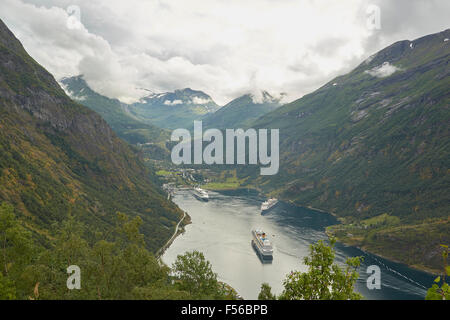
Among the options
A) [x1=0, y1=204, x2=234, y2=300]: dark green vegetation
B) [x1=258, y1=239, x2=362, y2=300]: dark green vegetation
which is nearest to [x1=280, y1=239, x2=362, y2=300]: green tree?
[x1=258, y1=239, x2=362, y2=300]: dark green vegetation

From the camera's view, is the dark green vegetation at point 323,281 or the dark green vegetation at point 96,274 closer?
the dark green vegetation at point 323,281

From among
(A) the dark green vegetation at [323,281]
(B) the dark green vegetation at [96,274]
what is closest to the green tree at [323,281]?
(A) the dark green vegetation at [323,281]

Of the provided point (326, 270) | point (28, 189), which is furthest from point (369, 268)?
point (28, 189)

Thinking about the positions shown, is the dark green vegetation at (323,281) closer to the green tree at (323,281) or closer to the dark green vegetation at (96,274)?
the green tree at (323,281)

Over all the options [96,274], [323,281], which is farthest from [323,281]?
[96,274]

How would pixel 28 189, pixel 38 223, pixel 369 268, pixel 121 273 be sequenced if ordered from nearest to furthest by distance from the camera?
pixel 121 273 < pixel 38 223 < pixel 28 189 < pixel 369 268

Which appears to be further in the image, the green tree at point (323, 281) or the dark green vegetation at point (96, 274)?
the dark green vegetation at point (96, 274)

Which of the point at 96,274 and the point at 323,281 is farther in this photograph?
the point at 96,274

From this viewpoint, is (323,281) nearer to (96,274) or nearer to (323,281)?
(323,281)

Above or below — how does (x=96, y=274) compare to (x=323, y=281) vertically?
below

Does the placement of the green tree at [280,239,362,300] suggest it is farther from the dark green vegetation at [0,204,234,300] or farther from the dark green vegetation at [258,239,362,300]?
the dark green vegetation at [0,204,234,300]
